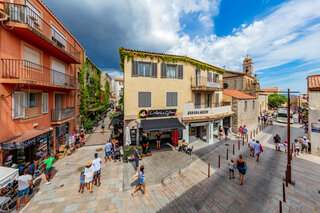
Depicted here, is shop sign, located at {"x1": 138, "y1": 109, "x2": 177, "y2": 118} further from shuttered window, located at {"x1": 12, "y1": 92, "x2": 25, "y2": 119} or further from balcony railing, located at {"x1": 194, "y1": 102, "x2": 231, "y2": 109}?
shuttered window, located at {"x1": 12, "y1": 92, "x2": 25, "y2": 119}

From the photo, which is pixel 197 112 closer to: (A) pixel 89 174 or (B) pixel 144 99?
(B) pixel 144 99

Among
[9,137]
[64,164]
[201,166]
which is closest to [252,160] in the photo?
[201,166]

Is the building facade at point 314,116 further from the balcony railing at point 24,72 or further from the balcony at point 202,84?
the balcony railing at point 24,72

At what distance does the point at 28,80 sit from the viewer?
23.6ft

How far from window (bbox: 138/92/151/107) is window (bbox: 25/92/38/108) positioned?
26.4 feet

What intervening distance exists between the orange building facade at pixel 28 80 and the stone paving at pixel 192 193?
110 inches

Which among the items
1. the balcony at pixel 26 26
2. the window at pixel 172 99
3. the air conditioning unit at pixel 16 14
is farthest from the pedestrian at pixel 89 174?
the air conditioning unit at pixel 16 14

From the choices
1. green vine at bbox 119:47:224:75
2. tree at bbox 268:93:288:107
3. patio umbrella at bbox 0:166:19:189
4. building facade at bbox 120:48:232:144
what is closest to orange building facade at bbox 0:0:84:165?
patio umbrella at bbox 0:166:19:189

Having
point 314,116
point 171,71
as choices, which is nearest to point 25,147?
point 171,71

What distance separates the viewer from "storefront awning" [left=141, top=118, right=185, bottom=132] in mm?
10768

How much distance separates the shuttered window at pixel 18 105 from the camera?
7.28m

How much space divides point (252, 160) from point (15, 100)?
18.2 metres

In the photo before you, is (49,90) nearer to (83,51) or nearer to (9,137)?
(9,137)

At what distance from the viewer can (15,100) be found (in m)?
7.42
